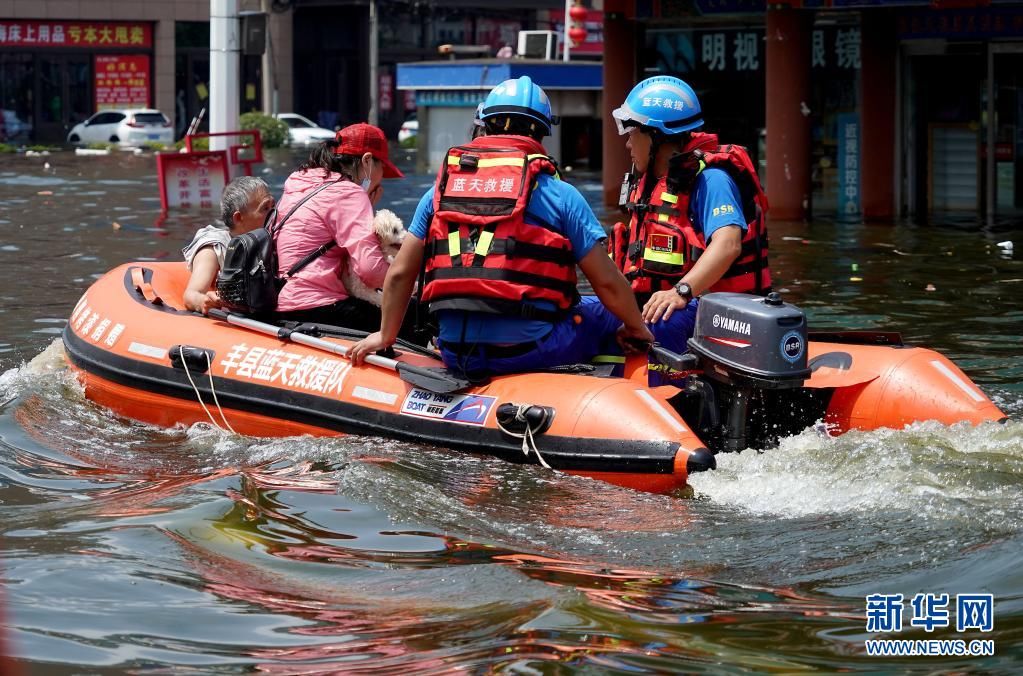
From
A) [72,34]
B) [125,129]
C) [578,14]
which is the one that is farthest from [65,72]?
[578,14]

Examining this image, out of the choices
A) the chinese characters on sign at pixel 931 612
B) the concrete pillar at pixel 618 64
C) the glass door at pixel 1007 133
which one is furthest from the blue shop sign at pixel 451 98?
the chinese characters on sign at pixel 931 612

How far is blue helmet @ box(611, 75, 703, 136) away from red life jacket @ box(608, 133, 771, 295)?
141 millimetres

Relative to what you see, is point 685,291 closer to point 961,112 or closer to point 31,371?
point 31,371

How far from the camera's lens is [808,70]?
54.0ft

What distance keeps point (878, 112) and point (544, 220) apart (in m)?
11.5

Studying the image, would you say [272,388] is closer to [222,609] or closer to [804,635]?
[222,609]

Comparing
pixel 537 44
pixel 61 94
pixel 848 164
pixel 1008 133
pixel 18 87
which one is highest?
pixel 18 87

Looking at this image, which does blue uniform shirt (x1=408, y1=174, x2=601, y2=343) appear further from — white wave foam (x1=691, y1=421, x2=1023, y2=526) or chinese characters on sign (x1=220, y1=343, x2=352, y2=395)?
white wave foam (x1=691, y1=421, x2=1023, y2=526)

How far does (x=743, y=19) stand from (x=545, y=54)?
9488 millimetres

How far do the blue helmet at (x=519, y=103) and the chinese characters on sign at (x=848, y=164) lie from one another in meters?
12.0

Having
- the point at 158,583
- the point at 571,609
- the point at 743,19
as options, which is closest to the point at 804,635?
the point at 571,609

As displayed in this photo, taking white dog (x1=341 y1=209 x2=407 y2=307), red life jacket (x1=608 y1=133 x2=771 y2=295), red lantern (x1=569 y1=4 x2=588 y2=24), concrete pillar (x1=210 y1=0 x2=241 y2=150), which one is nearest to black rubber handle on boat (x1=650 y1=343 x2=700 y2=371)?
red life jacket (x1=608 y1=133 x2=771 y2=295)

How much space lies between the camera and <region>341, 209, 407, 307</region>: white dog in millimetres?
7199

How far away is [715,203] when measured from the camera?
20.9 feet
